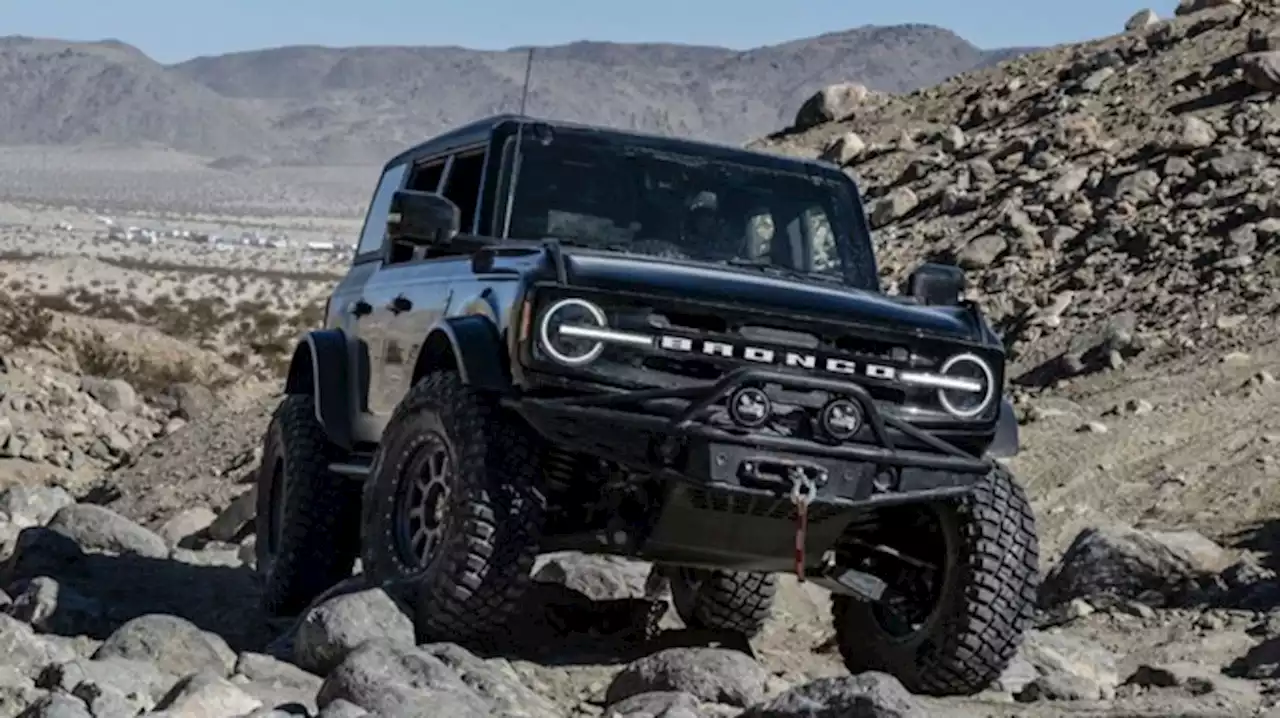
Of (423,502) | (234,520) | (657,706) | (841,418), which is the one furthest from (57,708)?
(234,520)

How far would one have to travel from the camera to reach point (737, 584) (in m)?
9.34

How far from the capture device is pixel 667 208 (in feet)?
28.0

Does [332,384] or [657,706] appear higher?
[332,384]

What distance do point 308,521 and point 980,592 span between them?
311cm

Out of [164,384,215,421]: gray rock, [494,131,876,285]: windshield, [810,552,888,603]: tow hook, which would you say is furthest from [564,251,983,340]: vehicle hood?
[164,384,215,421]: gray rock

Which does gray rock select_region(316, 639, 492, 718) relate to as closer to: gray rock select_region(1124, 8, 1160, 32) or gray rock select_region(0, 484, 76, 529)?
gray rock select_region(0, 484, 76, 529)

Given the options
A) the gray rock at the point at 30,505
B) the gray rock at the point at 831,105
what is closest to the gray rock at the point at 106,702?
the gray rock at the point at 30,505

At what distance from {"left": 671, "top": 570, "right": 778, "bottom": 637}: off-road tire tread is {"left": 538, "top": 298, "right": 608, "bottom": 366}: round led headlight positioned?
2.31 meters

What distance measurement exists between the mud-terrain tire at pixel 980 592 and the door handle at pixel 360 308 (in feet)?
8.73

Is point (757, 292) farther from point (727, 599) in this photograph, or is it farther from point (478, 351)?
point (727, 599)

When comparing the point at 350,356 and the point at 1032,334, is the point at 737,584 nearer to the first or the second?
the point at 350,356

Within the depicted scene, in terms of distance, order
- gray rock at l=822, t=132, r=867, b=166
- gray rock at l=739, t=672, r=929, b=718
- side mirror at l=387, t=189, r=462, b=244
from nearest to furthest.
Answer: gray rock at l=739, t=672, r=929, b=718
side mirror at l=387, t=189, r=462, b=244
gray rock at l=822, t=132, r=867, b=166

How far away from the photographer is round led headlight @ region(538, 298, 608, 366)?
7.19 m

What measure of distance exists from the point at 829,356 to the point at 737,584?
2244 millimetres
